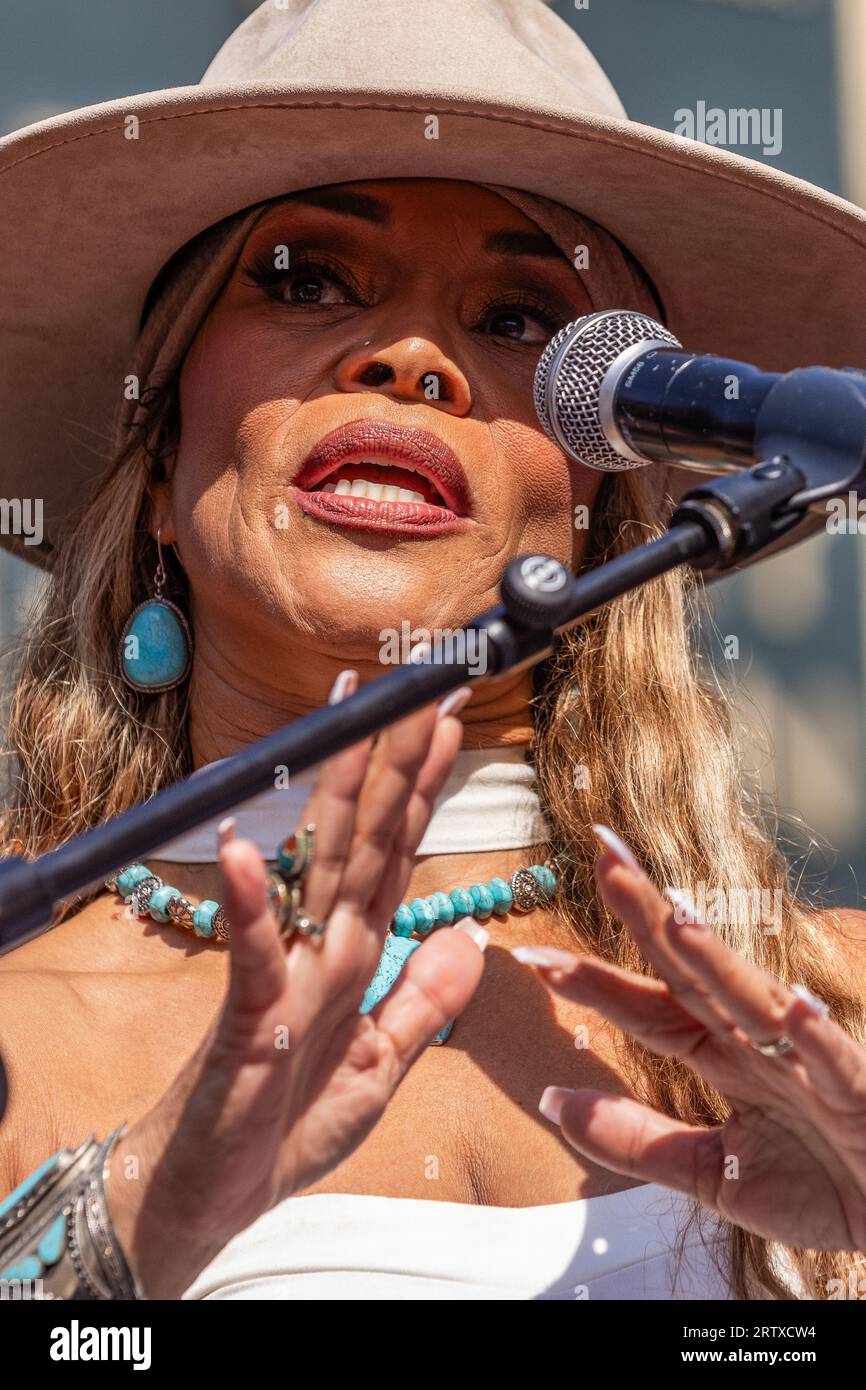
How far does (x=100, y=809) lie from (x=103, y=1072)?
0.63 metres

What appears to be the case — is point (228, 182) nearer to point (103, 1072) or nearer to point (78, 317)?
point (78, 317)

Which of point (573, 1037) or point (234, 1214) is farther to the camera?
point (573, 1037)

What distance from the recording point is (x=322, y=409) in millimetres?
2373

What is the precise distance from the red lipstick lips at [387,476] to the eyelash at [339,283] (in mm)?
274

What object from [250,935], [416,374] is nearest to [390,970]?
[416,374]

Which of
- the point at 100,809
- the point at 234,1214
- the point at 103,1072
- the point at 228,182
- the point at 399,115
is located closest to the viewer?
the point at 234,1214

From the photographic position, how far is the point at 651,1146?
5.46 ft

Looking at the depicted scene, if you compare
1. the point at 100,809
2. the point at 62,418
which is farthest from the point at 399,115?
the point at 100,809

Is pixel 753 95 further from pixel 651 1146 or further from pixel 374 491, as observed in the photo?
pixel 651 1146

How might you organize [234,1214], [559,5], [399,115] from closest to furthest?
[234,1214] < [399,115] < [559,5]

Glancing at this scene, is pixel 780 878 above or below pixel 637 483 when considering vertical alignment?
below

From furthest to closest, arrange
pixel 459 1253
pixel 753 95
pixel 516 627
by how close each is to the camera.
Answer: pixel 753 95
pixel 459 1253
pixel 516 627

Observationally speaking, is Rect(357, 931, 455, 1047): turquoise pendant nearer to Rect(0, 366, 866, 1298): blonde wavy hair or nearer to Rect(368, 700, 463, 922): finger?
Rect(0, 366, 866, 1298): blonde wavy hair

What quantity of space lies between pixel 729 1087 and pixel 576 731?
3.62 ft
